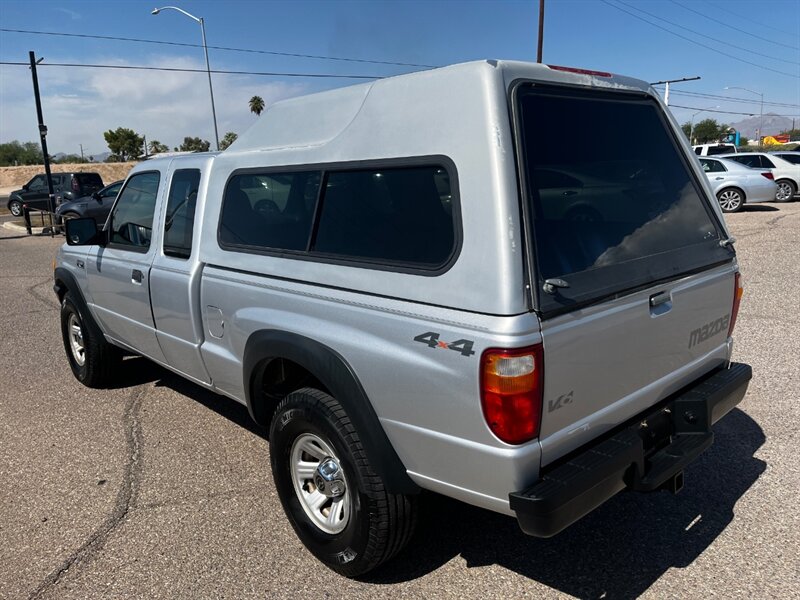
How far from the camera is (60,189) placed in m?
23.0

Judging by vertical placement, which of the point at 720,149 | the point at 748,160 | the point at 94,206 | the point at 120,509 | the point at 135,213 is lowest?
the point at 120,509

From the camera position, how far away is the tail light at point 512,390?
2.07 meters

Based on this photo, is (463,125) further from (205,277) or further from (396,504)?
(205,277)

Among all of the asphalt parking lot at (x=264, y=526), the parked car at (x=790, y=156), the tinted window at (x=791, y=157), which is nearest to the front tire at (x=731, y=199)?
the parked car at (x=790, y=156)

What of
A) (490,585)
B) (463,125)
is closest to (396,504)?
(490,585)

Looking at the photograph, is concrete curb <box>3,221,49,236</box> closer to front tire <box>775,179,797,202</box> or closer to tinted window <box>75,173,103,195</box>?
tinted window <box>75,173,103,195</box>

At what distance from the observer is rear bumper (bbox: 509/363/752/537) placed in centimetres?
213

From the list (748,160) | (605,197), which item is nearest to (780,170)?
(748,160)

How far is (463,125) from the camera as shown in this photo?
228 centimetres

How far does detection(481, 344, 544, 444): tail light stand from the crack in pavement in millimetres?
2213

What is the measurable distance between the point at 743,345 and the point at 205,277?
487cm

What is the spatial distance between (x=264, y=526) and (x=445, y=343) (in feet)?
5.55

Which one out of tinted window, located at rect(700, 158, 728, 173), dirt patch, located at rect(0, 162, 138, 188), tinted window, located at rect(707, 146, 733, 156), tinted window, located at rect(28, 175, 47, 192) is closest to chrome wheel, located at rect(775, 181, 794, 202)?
tinted window, located at rect(700, 158, 728, 173)

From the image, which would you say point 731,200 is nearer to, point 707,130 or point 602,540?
point 602,540
